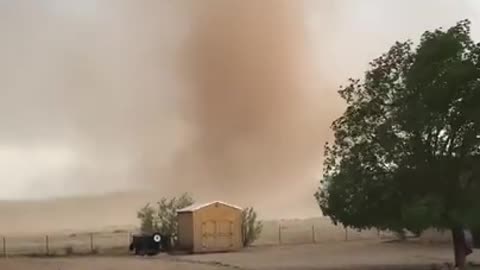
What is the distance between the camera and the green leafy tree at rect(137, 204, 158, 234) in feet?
202

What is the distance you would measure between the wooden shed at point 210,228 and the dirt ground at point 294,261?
3909mm

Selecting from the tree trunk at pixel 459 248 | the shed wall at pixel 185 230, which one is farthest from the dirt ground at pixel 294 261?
the shed wall at pixel 185 230

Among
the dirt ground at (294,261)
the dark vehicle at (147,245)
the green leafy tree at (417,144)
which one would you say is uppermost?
the green leafy tree at (417,144)

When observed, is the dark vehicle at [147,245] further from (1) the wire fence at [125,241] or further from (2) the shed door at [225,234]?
(2) the shed door at [225,234]

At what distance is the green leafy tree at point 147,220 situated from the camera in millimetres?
61634

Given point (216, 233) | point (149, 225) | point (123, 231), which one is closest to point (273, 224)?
point (123, 231)

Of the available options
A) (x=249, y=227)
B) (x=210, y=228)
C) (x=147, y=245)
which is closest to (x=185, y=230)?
(x=210, y=228)

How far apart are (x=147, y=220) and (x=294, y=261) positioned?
911 inches

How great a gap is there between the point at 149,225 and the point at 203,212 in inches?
334

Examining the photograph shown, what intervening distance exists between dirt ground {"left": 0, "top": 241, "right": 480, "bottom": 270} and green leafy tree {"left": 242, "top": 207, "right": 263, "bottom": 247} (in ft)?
26.3

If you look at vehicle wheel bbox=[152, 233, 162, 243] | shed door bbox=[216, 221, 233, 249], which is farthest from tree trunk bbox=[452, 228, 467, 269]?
vehicle wheel bbox=[152, 233, 162, 243]

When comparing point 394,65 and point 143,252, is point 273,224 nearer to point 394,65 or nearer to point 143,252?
point 143,252

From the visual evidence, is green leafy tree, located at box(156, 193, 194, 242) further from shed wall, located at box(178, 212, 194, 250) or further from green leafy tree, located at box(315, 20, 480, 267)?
green leafy tree, located at box(315, 20, 480, 267)

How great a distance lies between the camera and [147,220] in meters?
63.0
